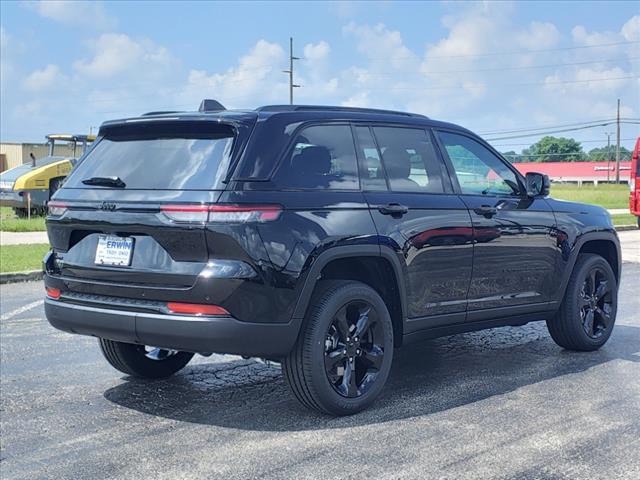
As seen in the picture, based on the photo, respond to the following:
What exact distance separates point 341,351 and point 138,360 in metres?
1.65

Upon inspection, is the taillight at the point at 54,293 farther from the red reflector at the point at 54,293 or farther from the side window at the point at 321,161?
the side window at the point at 321,161

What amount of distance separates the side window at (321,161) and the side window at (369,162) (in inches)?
2.7

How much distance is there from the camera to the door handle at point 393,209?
495 centimetres

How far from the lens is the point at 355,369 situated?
493 cm

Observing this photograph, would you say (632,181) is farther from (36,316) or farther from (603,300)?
(36,316)

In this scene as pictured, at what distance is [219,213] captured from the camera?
4.25 meters

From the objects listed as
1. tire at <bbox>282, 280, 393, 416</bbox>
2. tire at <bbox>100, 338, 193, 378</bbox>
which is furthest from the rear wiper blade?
tire at <bbox>282, 280, 393, 416</bbox>

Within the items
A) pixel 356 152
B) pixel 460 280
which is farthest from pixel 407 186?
pixel 460 280

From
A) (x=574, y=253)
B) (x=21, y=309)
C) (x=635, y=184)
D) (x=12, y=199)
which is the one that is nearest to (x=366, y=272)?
(x=574, y=253)

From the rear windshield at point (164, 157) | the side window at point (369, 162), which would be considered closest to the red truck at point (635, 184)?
the side window at point (369, 162)

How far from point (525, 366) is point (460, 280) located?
109 cm

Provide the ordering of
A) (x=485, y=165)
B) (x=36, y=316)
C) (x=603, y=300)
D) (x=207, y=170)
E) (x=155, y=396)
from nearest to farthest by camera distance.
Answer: (x=207, y=170)
(x=155, y=396)
(x=485, y=165)
(x=603, y=300)
(x=36, y=316)

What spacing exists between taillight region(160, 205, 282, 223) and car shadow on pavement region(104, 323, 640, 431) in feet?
4.04

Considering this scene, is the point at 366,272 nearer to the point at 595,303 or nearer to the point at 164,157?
the point at 164,157
